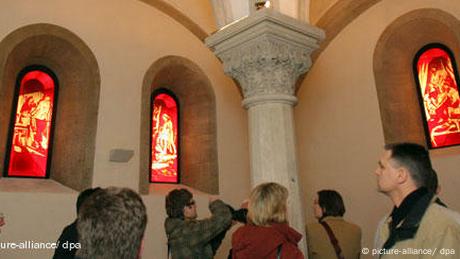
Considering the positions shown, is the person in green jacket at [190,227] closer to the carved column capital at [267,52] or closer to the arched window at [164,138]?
the carved column capital at [267,52]

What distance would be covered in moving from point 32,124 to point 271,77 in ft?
11.8

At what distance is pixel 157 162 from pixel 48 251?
2.29 m

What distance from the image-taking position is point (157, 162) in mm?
6402

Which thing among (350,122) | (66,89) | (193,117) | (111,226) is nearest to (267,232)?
(111,226)

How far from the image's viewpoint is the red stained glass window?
17.1ft

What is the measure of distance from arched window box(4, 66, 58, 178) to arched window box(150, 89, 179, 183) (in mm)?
1598

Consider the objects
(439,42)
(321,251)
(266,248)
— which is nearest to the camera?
(266,248)

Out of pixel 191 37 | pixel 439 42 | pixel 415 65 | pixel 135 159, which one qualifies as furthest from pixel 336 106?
pixel 135 159

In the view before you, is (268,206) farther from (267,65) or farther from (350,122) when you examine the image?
(350,122)

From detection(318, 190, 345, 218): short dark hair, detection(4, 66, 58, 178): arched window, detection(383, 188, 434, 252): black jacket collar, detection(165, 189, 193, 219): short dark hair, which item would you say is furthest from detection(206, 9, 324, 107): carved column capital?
detection(4, 66, 58, 178): arched window

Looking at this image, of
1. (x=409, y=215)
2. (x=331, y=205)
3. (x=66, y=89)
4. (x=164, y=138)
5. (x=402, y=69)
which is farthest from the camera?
(x=164, y=138)

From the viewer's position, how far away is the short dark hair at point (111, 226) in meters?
1.31

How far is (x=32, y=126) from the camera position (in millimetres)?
5426

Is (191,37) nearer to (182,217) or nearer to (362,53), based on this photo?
(362,53)
